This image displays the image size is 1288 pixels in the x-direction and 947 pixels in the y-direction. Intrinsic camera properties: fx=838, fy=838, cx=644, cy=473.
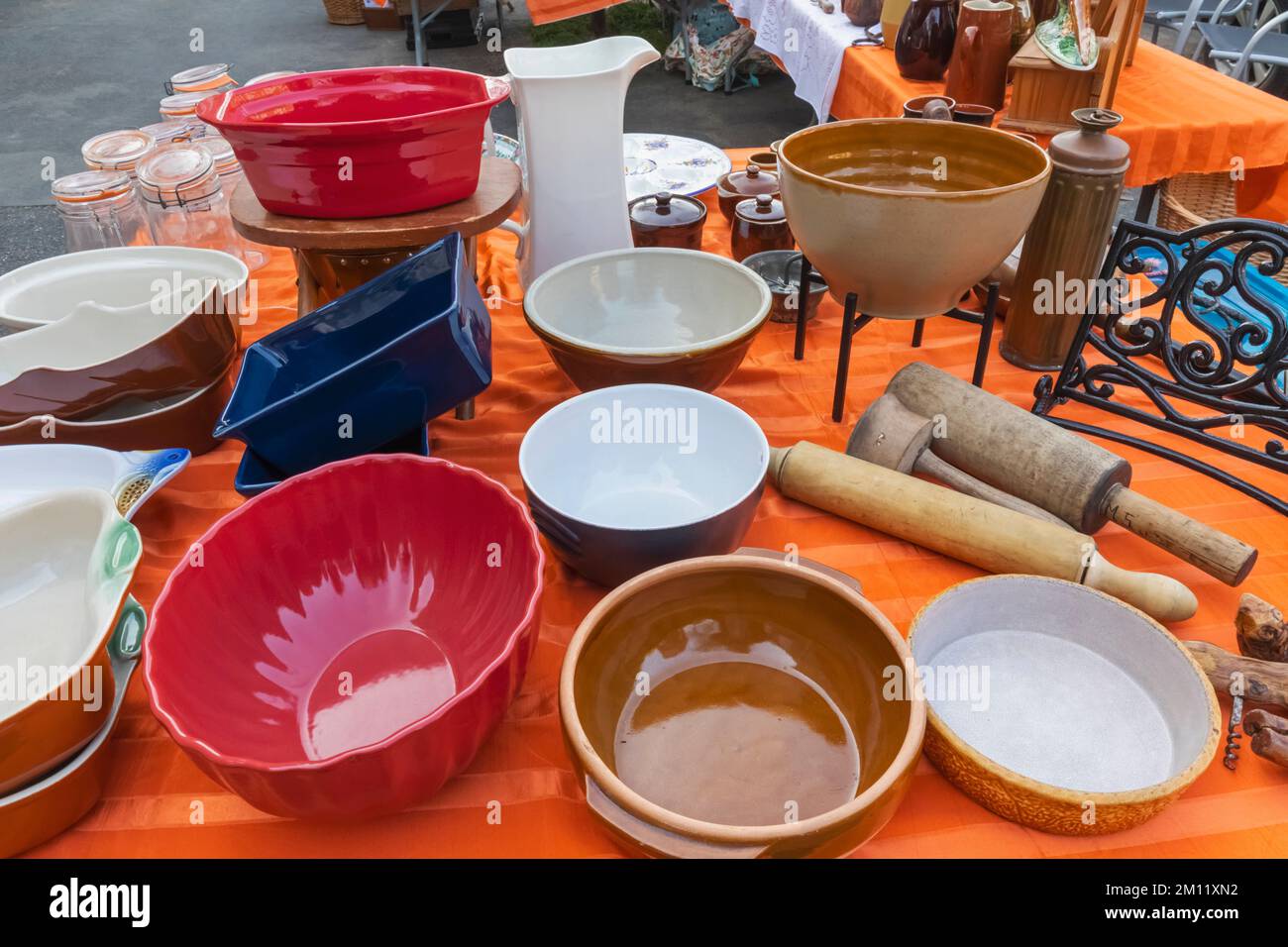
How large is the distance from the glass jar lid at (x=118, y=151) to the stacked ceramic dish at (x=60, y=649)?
84cm

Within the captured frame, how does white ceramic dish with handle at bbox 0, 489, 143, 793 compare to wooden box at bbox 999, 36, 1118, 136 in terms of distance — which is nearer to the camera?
white ceramic dish with handle at bbox 0, 489, 143, 793

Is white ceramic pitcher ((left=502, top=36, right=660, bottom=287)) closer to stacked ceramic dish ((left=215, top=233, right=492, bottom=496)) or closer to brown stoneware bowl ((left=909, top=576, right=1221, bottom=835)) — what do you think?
stacked ceramic dish ((left=215, top=233, right=492, bottom=496))

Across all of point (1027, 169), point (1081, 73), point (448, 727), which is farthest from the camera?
point (1081, 73)

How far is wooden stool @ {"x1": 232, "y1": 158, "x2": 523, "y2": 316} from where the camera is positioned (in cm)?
89

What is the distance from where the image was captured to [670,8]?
14.5 feet

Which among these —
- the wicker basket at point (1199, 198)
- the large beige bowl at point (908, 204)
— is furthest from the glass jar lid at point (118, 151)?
the wicker basket at point (1199, 198)

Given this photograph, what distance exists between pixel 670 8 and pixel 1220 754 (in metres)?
4.65

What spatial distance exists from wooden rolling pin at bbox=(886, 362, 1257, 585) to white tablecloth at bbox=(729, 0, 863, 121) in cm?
176

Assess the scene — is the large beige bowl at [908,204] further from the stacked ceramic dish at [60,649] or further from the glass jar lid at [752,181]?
the stacked ceramic dish at [60,649]

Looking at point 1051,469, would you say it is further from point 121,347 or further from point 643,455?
point 121,347

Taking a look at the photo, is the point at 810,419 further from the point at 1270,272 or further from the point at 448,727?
the point at 448,727

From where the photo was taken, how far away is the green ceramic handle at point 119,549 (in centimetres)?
62

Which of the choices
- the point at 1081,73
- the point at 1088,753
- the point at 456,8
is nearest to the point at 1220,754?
the point at 1088,753

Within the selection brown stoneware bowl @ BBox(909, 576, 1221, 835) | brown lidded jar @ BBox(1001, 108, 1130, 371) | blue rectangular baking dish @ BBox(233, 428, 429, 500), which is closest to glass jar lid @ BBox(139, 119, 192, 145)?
blue rectangular baking dish @ BBox(233, 428, 429, 500)
